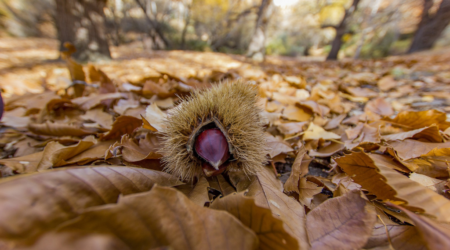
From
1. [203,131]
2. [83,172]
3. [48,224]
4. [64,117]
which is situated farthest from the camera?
[64,117]

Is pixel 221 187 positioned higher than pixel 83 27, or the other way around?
pixel 83 27

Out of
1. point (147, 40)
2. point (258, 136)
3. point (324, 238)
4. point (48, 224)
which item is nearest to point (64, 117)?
point (48, 224)

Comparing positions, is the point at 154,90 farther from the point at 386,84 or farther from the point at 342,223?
the point at 386,84

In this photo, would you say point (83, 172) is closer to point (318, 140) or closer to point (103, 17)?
point (318, 140)

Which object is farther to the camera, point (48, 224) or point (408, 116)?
point (408, 116)

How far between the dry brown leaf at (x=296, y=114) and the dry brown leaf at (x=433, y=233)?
1096mm

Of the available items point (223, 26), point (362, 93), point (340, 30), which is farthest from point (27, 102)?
point (223, 26)

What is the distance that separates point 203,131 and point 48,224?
52 centimetres

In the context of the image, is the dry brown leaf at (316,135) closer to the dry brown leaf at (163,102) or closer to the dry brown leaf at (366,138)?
the dry brown leaf at (366,138)

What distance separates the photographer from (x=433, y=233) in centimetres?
52

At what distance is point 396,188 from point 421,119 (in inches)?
32.3

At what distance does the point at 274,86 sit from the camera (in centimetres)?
235

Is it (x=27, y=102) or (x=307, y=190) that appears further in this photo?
(x=27, y=102)

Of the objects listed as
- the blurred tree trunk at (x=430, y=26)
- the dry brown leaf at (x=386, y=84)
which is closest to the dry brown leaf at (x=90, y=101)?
the dry brown leaf at (x=386, y=84)
